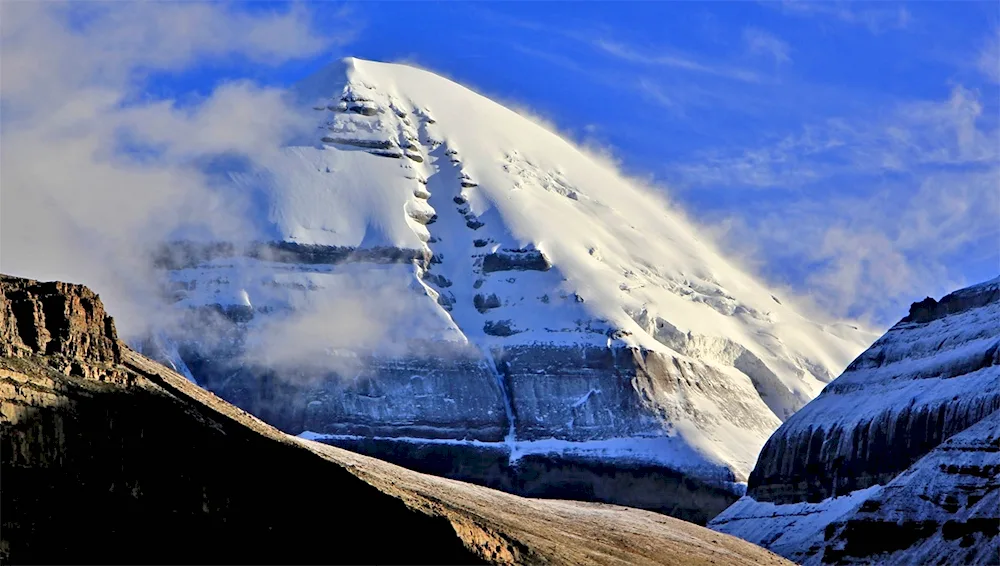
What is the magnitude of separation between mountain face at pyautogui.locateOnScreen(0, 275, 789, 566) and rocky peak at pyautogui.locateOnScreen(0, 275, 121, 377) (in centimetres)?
8

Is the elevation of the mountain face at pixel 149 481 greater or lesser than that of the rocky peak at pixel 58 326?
lesser

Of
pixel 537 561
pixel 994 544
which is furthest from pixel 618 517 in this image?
pixel 537 561

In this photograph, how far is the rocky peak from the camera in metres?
123

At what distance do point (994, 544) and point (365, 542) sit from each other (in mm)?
85385

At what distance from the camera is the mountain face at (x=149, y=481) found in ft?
379

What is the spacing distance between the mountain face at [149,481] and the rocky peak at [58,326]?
0.08 m

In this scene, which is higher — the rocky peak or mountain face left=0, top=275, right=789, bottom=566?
the rocky peak

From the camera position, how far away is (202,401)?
5349 inches

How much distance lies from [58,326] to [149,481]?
995 cm

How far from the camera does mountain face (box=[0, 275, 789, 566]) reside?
11538 centimetres

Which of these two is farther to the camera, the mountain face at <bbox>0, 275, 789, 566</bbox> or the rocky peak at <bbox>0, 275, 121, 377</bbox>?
the rocky peak at <bbox>0, 275, 121, 377</bbox>

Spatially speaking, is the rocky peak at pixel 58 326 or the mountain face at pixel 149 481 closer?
the mountain face at pixel 149 481

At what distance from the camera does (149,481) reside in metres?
121

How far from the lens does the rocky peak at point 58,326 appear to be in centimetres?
12281
